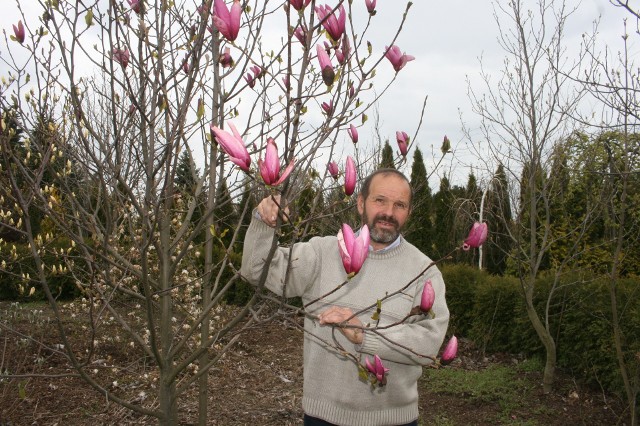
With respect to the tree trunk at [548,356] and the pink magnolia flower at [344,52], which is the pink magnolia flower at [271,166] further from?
the tree trunk at [548,356]

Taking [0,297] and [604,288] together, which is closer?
[604,288]

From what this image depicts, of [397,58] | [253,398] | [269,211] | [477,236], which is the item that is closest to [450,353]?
[477,236]

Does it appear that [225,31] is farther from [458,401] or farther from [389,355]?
[458,401]

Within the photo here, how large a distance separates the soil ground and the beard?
2565 mm

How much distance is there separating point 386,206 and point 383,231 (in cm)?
10

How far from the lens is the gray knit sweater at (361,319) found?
2.08 m

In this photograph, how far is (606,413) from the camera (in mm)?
4871

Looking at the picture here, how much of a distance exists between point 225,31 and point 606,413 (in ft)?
16.1

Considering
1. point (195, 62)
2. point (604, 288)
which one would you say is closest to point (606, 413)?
point (604, 288)

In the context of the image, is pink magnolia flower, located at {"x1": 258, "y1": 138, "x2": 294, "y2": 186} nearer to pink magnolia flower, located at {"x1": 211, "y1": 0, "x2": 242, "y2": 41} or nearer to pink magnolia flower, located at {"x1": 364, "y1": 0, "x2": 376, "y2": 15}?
pink magnolia flower, located at {"x1": 211, "y1": 0, "x2": 242, "y2": 41}

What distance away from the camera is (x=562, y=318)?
574cm

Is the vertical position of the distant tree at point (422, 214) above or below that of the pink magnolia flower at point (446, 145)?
above

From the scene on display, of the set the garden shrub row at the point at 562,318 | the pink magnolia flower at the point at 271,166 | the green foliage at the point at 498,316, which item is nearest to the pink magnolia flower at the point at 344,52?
the pink magnolia flower at the point at 271,166

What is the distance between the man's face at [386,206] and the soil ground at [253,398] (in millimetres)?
2586
